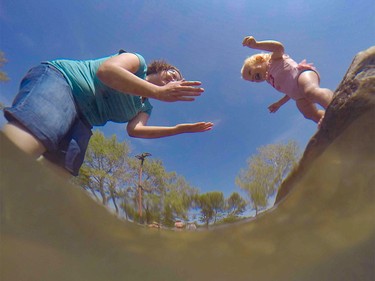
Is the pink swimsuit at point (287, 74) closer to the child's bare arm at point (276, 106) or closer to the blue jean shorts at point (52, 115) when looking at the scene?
the child's bare arm at point (276, 106)

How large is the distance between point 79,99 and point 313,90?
695mm

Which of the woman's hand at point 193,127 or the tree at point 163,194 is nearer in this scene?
the tree at point 163,194

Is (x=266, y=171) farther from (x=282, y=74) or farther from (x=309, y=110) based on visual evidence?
(x=282, y=74)

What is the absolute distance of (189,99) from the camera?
2.51 ft

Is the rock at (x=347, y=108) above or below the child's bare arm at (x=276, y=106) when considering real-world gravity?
below

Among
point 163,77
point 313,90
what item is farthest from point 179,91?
point 313,90

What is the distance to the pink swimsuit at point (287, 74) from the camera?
94cm

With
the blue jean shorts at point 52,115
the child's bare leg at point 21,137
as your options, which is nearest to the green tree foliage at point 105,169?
the blue jean shorts at point 52,115

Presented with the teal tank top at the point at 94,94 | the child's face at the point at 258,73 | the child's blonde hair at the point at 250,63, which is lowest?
the teal tank top at the point at 94,94

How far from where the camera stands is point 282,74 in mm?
986

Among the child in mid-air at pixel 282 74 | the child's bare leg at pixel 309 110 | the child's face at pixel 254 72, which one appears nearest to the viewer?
the child's bare leg at pixel 309 110

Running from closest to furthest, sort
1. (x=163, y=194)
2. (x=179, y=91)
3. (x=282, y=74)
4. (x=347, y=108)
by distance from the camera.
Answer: (x=347, y=108) < (x=179, y=91) < (x=163, y=194) < (x=282, y=74)

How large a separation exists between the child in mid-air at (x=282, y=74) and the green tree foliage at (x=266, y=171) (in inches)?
5.5

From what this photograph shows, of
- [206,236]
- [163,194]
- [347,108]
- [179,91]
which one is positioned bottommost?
[206,236]
